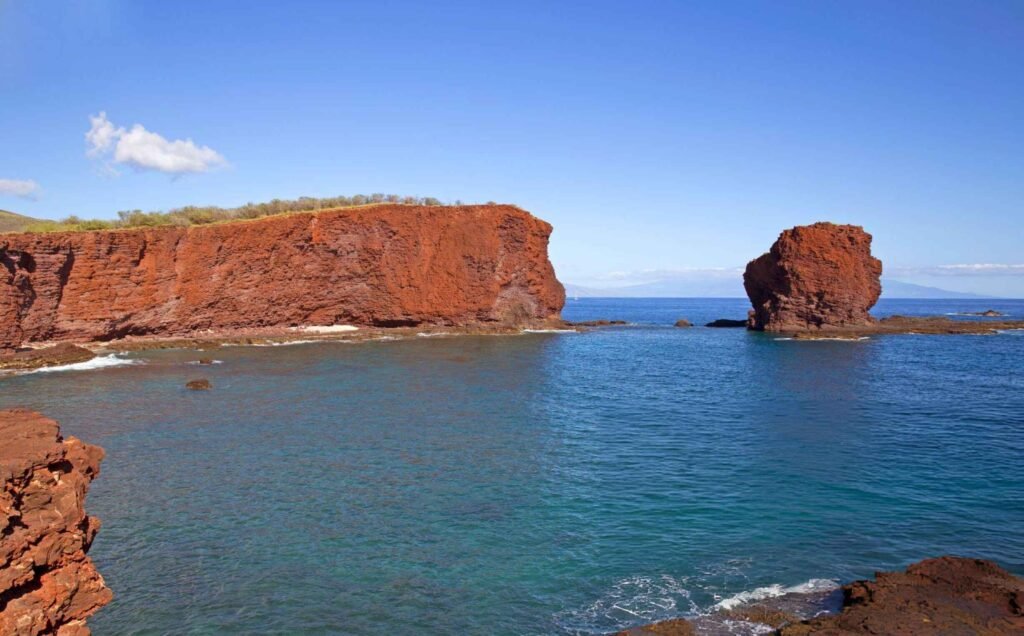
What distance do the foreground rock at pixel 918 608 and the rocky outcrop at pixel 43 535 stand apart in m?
7.23

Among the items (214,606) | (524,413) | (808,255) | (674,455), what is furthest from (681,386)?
(808,255)

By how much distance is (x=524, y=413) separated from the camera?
2728 cm

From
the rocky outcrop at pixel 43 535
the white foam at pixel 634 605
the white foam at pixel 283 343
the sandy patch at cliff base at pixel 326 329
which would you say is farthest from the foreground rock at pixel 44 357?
the white foam at pixel 634 605

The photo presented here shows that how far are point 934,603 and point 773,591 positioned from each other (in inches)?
95.2

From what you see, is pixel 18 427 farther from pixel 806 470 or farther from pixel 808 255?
pixel 808 255

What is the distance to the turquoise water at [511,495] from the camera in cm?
1141

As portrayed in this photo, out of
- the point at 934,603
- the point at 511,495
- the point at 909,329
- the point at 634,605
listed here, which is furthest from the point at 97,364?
the point at 909,329

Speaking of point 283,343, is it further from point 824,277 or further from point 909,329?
point 909,329

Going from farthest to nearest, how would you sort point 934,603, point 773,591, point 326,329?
point 326,329 → point 773,591 → point 934,603

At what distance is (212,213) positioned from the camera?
219ft

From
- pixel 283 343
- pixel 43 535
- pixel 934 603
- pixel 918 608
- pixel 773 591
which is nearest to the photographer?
pixel 43 535

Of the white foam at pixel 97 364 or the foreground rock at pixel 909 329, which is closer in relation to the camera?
the white foam at pixel 97 364

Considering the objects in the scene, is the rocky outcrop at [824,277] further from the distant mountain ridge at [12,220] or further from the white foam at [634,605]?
the distant mountain ridge at [12,220]

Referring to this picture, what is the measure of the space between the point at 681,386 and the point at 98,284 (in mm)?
46758
